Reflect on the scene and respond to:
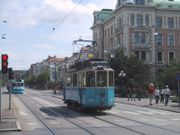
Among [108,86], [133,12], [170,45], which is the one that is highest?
[133,12]

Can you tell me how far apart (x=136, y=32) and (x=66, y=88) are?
6666 cm

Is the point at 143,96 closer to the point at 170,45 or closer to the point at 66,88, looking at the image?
the point at 66,88

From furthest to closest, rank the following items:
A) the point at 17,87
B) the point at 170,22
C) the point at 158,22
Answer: the point at 170,22 → the point at 158,22 → the point at 17,87

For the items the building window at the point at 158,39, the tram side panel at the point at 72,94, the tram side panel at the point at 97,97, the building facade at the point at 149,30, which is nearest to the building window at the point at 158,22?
the building facade at the point at 149,30

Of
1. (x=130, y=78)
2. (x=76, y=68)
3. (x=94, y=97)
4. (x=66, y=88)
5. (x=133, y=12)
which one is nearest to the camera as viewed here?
(x=94, y=97)

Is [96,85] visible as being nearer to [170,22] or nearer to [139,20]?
[139,20]

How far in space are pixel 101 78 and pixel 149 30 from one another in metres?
73.7

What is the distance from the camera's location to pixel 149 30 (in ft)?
323

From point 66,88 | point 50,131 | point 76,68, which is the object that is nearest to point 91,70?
point 76,68

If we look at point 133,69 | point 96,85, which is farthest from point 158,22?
point 96,85

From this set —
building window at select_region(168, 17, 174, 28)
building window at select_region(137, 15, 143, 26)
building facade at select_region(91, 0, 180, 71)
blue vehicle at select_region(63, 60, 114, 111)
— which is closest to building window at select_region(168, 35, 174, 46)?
building facade at select_region(91, 0, 180, 71)

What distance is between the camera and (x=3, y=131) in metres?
17.2

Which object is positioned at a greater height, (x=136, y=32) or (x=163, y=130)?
(x=136, y=32)

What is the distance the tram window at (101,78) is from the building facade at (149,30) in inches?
2688
